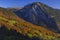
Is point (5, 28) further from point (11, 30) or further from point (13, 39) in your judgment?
point (13, 39)

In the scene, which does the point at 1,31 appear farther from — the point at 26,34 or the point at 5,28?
the point at 26,34

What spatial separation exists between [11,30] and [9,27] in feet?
29.8

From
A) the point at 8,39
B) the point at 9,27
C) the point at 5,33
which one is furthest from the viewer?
the point at 9,27

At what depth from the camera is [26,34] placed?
604 feet

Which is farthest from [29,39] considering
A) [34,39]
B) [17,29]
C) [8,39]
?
[17,29]

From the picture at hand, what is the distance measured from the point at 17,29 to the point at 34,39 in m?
27.8

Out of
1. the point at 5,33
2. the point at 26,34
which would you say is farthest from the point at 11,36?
the point at 26,34

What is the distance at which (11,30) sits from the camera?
178 meters

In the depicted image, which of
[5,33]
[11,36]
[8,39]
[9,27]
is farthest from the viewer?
[9,27]

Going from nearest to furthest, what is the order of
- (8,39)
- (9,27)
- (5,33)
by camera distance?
(8,39) → (5,33) → (9,27)

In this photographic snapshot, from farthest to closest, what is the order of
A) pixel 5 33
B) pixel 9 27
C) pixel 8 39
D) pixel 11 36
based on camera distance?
pixel 9 27
pixel 5 33
pixel 11 36
pixel 8 39

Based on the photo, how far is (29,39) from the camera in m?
163

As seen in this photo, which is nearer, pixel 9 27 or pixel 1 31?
pixel 1 31

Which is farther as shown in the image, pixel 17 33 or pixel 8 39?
pixel 17 33
